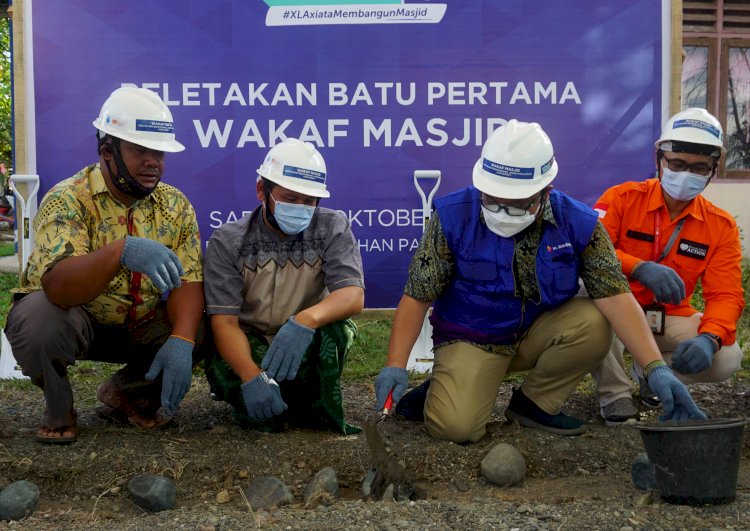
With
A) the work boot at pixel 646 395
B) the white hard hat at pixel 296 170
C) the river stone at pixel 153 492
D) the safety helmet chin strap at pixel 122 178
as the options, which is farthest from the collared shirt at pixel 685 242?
the river stone at pixel 153 492

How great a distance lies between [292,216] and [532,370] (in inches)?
49.1

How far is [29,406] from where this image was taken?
4.35 meters

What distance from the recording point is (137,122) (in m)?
3.55

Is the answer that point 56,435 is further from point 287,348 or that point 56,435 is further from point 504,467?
point 504,467

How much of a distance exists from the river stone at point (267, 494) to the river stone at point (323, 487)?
0.26 feet

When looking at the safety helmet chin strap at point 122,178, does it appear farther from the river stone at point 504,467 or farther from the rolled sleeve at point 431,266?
the river stone at point 504,467

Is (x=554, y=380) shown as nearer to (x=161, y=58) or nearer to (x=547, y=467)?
(x=547, y=467)

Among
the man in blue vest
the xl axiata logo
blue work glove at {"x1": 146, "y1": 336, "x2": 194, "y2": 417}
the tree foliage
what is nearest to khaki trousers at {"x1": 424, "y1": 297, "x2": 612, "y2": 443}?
the man in blue vest

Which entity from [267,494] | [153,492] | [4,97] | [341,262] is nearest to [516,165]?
[341,262]

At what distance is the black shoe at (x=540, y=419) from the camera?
379 cm

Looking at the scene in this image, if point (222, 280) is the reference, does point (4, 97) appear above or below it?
above

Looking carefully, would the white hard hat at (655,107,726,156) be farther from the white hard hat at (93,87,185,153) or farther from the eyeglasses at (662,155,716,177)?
the white hard hat at (93,87,185,153)

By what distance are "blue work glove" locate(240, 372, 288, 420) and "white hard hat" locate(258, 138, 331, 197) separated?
2.52ft

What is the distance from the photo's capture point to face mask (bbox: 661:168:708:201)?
152 inches
